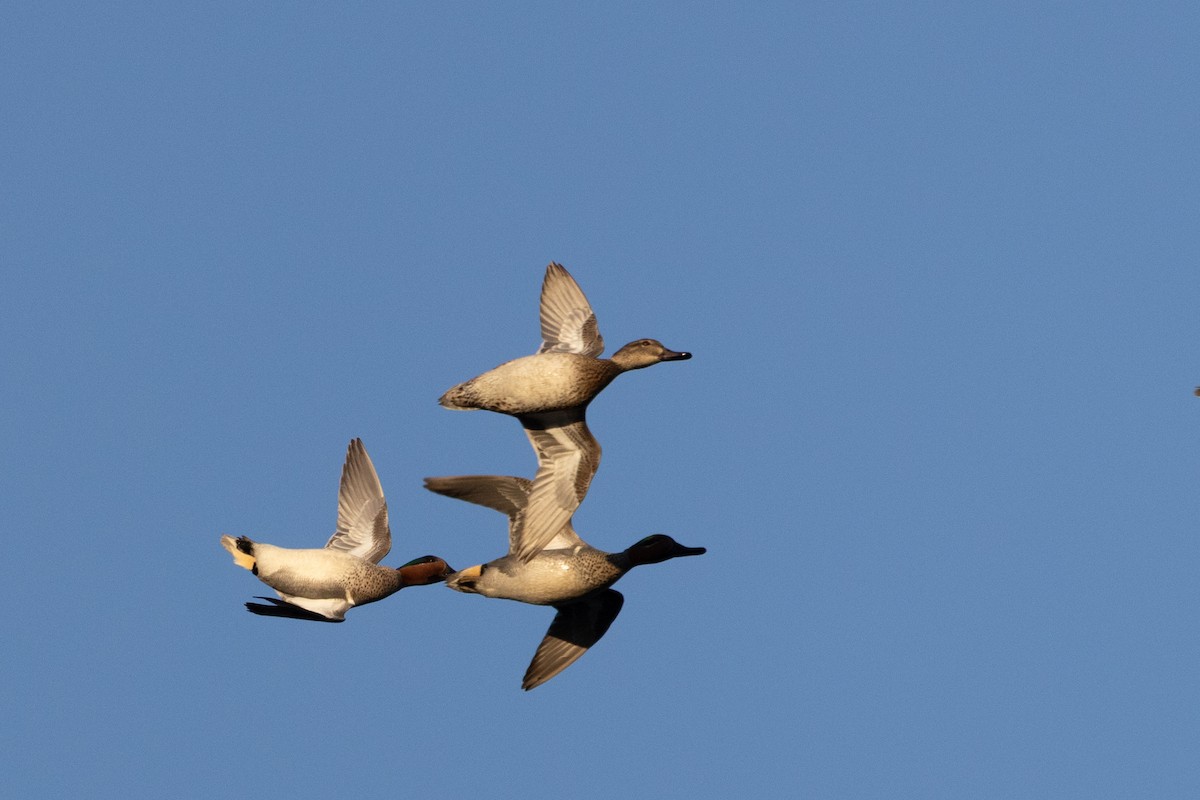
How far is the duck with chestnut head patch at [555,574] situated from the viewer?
1830cm

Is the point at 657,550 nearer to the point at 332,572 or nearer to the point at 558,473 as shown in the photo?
the point at 558,473

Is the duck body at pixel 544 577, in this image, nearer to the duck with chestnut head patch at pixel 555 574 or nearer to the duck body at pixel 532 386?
the duck with chestnut head patch at pixel 555 574

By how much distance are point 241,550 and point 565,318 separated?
3.90 meters

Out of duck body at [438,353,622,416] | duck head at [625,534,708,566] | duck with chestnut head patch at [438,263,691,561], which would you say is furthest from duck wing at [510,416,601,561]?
duck head at [625,534,708,566]

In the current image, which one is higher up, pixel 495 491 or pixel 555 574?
pixel 495 491

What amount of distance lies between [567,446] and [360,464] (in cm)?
297

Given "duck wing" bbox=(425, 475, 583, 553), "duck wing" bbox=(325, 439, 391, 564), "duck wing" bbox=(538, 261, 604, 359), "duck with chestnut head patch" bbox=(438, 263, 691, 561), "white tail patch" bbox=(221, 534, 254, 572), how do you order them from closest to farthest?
"duck wing" bbox=(425, 475, 583, 553)
"duck with chestnut head patch" bbox=(438, 263, 691, 561)
"duck wing" bbox=(538, 261, 604, 359)
"white tail patch" bbox=(221, 534, 254, 572)
"duck wing" bbox=(325, 439, 391, 564)

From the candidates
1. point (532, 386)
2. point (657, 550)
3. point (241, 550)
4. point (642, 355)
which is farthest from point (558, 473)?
point (241, 550)

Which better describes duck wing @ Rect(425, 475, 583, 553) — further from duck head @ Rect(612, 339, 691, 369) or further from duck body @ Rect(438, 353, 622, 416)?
duck head @ Rect(612, 339, 691, 369)

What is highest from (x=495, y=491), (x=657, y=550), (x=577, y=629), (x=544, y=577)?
(x=495, y=491)

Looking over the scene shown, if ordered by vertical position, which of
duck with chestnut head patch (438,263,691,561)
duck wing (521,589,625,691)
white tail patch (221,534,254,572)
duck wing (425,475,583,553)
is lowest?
duck wing (521,589,625,691)

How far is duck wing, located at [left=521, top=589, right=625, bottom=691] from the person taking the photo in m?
19.9

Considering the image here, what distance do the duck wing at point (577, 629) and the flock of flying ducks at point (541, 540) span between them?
0.03 feet

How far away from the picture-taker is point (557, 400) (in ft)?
59.8
